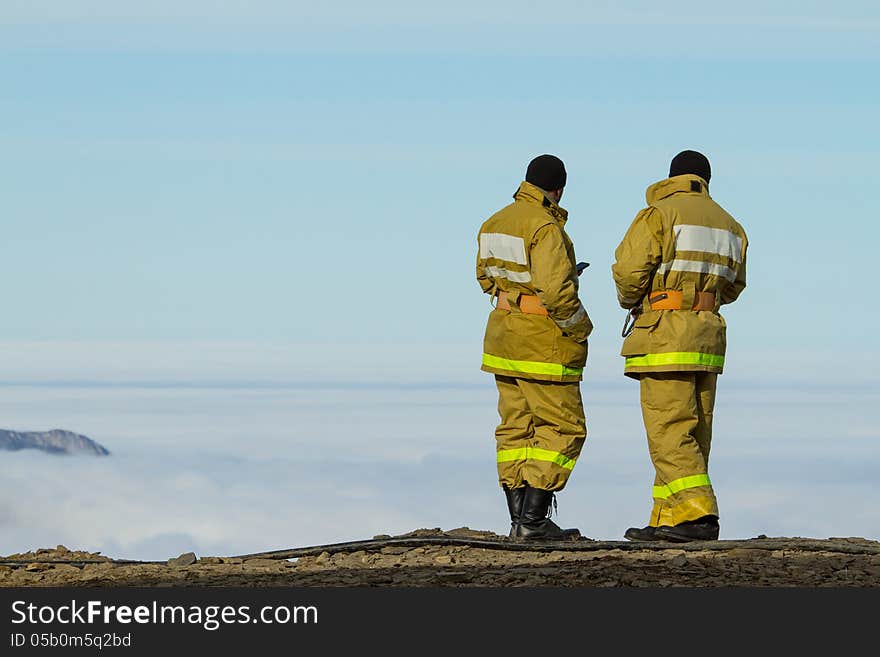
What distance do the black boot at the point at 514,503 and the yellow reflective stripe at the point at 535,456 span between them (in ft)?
0.89

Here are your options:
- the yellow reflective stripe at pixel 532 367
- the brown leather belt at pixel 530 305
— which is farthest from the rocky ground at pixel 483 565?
the brown leather belt at pixel 530 305

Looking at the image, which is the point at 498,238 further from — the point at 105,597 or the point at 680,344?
the point at 105,597

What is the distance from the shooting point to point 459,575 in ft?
34.2

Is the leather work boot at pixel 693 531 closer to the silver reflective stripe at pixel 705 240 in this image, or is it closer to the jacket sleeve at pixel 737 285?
the jacket sleeve at pixel 737 285

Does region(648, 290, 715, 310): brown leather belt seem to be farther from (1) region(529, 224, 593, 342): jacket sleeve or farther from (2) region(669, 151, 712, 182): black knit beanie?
(2) region(669, 151, 712, 182): black knit beanie

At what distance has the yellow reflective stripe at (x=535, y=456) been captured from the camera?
12398 mm

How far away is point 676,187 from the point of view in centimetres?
1255

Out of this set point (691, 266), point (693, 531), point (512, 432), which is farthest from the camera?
point (512, 432)

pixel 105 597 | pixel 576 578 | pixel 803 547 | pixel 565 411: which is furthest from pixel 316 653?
pixel 803 547

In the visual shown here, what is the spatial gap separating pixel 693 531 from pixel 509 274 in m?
2.66

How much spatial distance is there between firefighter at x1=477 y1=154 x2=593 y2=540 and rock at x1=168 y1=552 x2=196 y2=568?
2732 mm

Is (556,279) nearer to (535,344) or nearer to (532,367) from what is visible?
(535,344)

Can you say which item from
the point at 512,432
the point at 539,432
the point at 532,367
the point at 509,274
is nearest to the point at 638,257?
the point at 509,274

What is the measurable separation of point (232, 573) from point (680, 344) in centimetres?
406
